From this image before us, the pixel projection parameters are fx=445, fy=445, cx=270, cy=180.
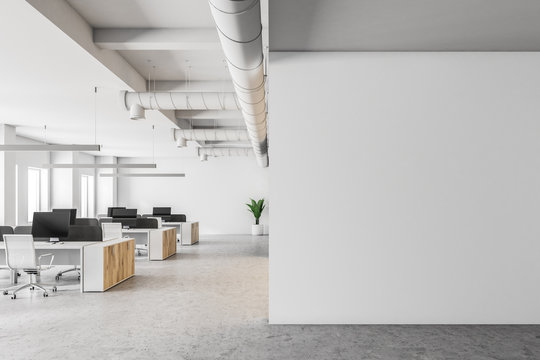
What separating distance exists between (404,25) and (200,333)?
11.4 ft

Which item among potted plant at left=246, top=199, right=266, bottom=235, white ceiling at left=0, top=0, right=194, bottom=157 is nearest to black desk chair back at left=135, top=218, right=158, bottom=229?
white ceiling at left=0, top=0, right=194, bottom=157

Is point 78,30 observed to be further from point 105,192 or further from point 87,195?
point 105,192

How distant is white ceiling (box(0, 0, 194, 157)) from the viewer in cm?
468

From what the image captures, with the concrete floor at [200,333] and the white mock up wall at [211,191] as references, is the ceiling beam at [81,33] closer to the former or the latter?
the concrete floor at [200,333]

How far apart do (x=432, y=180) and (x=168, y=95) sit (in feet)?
13.8

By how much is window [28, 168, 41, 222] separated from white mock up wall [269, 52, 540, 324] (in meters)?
11.2

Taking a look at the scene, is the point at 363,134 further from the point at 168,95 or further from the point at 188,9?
the point at 168,95

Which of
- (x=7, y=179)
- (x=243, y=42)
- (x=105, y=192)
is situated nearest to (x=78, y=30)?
(x=243, y=42)

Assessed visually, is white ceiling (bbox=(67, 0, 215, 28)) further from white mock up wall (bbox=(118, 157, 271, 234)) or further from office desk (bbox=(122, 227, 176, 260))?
white mock up wall (bbox=(118, 157, 271, 234))

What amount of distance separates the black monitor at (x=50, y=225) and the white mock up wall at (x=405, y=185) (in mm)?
3620

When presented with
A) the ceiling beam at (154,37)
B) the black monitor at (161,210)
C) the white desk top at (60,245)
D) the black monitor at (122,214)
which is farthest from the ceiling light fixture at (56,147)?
the black monitor at (161,210)

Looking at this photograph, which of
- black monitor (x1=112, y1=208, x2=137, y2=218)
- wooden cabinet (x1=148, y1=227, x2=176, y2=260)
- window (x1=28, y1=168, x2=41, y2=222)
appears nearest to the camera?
wooden cabinet (x1=148, y1=227, x2=176, y2=260)

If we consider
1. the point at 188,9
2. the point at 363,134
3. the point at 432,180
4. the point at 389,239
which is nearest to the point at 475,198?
the point at 432,180

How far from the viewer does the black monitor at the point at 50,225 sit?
6.59m
